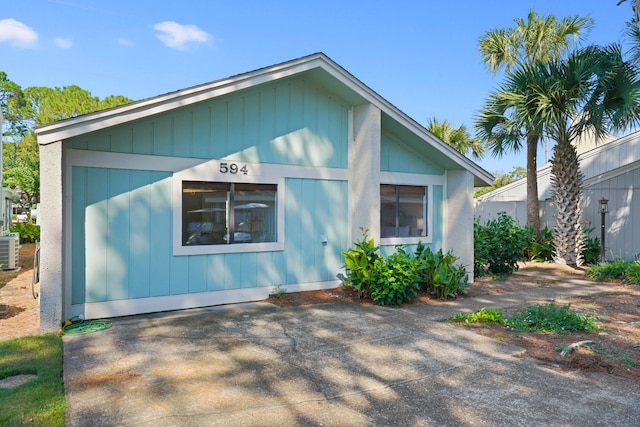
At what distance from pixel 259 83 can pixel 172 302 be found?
3832 mm

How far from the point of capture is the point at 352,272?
26.4 feet

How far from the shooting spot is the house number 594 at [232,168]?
7.14 m

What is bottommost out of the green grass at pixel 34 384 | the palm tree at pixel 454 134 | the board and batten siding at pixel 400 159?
the green grass at pixel 34 384

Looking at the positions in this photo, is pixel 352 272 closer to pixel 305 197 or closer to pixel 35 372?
pixel 305 197

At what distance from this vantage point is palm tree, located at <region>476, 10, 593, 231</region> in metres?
14.6

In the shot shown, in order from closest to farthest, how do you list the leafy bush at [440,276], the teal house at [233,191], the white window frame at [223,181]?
1. the teal house at [233,191]
2. the white window frame at [223,181]
3. the leafy bush at [440,276]

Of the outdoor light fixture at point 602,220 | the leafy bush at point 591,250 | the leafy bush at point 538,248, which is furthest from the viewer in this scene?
the leafy bush at point 538,248

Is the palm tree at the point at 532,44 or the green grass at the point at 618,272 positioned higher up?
the palm tree at the point at 532,44

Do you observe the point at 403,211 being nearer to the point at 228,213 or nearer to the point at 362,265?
the point at 362,265

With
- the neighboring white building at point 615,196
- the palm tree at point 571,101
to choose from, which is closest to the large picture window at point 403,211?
the neighboring white building at point 615,196

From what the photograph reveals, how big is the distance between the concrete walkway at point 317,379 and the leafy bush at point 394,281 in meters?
1.16

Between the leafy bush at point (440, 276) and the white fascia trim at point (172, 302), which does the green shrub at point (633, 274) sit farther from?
the white fascia trim at point (172, 302)

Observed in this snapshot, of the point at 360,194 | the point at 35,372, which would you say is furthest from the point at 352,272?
the point at 35,372

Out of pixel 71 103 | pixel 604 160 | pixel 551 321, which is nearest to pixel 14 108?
pixel 71 103
